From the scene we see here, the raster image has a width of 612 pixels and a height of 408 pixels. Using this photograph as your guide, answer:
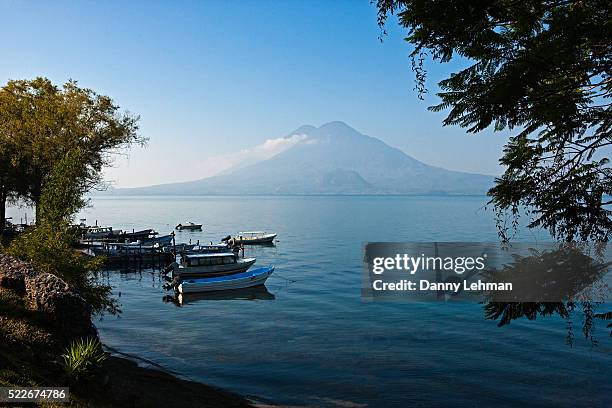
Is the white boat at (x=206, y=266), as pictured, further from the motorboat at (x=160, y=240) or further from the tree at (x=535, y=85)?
the tree at (x=535, y=85)

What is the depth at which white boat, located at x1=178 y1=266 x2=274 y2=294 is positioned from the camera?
139ft

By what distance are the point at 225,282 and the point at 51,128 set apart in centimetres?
2190

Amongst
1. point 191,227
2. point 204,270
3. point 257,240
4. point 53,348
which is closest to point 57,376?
point 53,348

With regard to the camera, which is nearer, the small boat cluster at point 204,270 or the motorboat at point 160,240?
the small boat cluster at point 204,270

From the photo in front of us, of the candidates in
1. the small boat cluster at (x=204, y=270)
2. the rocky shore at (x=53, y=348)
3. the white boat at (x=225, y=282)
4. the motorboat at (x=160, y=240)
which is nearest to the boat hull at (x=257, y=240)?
the motorboat at (x=160, y=240)

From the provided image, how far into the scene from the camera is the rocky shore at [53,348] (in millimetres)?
12641

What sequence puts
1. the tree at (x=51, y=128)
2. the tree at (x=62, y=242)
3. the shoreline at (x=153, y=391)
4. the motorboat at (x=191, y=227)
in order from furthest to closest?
the motorboat at (x=191, y=227) → the tree at (x=51, y=128) → the tree at (x=62, y=242) → the shoreline at (x=153, y=391)

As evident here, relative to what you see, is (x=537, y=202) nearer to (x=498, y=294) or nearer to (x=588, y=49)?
(x=498, y=294)

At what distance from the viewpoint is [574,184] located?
21.9ft

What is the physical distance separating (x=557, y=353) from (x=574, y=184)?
2355 centimetres

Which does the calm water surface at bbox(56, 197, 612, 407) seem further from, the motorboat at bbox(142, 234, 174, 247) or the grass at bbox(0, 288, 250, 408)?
the motorboat at bbox(142, 234, 174, 247)

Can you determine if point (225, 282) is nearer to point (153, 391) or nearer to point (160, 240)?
point (153, 391)

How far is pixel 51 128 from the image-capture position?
1613 inches

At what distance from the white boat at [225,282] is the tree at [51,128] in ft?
44.7
